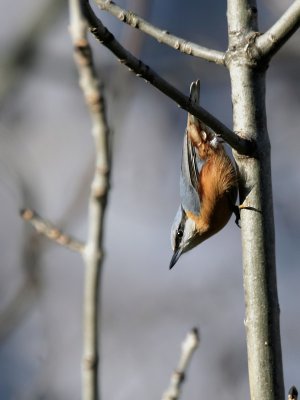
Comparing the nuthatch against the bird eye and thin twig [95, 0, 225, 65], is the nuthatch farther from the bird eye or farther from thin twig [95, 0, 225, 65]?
thin twig [95, 0, 225, 65]

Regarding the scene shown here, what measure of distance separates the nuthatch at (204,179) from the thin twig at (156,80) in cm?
151

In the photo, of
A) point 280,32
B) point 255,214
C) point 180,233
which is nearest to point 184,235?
point 180,233

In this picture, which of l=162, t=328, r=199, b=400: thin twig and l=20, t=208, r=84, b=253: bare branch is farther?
l=20, t=208, r=84, b=253: bare branch

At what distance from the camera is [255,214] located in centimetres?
219

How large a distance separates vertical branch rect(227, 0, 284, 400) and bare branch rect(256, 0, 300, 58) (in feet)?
0.14

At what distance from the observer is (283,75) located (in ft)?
21.0

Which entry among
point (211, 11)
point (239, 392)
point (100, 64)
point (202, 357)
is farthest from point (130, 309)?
point (211, 11)

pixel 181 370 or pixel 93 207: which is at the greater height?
pixel 93 207

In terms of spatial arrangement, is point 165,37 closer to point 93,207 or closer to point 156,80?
point 156,80

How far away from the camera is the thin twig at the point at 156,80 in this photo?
1.96 meters

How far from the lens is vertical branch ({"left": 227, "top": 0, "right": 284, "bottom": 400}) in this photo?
205 cm

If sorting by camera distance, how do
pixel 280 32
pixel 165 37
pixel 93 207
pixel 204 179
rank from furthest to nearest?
pixel 204 179
pixel 165 37
pixel 280 32
pixel 93 207

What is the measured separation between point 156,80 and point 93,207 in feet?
1.35

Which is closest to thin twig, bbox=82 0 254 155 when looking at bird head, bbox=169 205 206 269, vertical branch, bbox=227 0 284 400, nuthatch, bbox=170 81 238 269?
vertical branch, bbox=227 0 284 400
